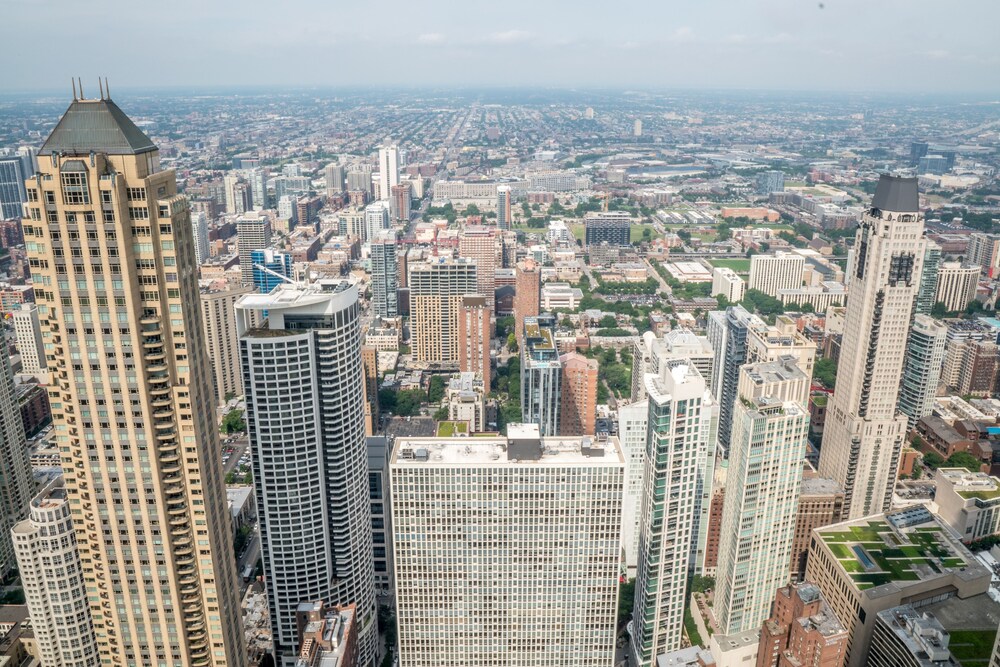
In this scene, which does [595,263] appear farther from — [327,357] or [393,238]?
[327,357]

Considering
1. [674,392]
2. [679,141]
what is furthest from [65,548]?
[679,141]

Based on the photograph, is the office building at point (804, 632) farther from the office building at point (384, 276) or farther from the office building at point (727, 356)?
the office building at point (384, 276)

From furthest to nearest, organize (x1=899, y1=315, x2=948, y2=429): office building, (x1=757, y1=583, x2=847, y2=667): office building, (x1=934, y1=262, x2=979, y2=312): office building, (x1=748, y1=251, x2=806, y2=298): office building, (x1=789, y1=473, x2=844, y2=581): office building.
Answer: (x1=748, y1=251, x2=806, y2=298): office building → (x1=934, y1=262, x2=979, y2=312): office building → (x1=899, y1=315, x2=948, y2=429): office building → (x1=789, y1=473, x2=844, y2=581): office building → (x1=757, y1=583, x2=847, y2=667): office building

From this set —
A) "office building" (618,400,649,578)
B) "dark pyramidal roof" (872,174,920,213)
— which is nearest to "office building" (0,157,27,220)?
"office building" (618,400,649,578)

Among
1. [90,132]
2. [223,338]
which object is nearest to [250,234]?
[223,338]

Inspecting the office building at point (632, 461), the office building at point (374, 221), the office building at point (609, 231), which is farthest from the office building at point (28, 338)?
the office building at point (609, 231)

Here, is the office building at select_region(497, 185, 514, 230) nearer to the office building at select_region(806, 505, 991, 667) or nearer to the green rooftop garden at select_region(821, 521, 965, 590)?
the office building at select_region(806, 505, 991, 667)

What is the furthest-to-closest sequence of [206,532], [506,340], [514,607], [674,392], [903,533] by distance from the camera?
[506,340]
[903,533]
[674,392]
[514,607]
[206,532]
